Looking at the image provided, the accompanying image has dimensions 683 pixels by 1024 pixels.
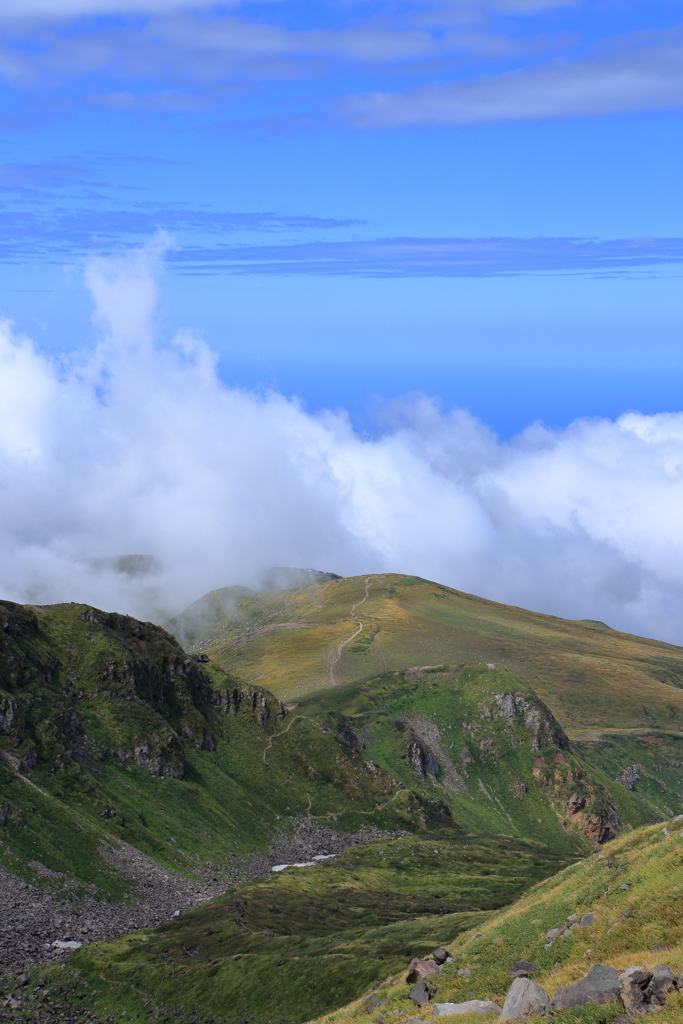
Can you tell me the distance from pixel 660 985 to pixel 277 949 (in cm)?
8003

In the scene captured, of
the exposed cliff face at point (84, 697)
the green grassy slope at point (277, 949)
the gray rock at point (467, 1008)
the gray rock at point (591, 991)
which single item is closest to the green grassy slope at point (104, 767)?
the exposed cliff face at point (84, 697)

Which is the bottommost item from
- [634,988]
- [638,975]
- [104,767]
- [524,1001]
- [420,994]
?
[420,994]

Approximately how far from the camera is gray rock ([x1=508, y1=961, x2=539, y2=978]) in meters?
44.0

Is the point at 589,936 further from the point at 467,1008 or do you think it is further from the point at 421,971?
the point at 421,971

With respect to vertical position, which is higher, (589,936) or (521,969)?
(589,936)

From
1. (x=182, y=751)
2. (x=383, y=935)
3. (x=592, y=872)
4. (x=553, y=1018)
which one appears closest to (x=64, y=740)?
(x=182, y=751)

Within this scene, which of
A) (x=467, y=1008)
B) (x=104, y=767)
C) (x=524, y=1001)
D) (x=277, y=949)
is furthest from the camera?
(x=104, y=767)

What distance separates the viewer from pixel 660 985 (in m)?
31.4

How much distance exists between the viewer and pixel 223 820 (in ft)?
559

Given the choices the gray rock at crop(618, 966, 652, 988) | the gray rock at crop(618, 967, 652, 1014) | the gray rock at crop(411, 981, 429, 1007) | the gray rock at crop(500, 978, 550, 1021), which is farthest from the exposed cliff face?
the gray rock at crop(618, 967, 652, 1014)

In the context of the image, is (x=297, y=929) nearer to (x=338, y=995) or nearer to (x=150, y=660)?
(x=338, y=995)

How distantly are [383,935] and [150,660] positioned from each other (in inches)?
4283

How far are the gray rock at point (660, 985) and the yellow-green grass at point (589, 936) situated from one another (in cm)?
47

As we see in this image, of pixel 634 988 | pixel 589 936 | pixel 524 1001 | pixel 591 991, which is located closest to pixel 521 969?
pixel 589 936
